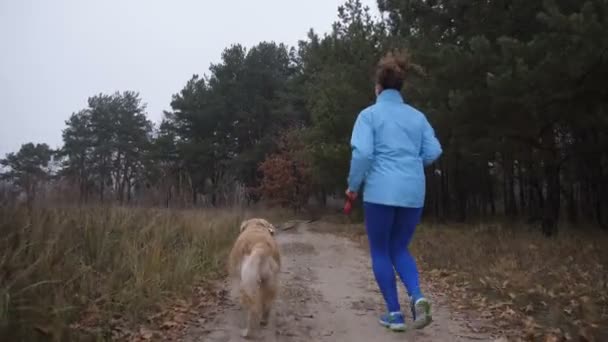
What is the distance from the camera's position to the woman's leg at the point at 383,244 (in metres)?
3.77

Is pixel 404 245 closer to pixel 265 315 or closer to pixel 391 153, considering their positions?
pixel 391 153

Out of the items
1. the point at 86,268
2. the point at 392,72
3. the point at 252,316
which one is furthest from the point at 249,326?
the point at 392,72

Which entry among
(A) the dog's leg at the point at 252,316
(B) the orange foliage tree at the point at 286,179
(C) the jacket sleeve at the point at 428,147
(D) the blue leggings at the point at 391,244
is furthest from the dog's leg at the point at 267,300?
(B) the orange foliage tree at the point at 286,179

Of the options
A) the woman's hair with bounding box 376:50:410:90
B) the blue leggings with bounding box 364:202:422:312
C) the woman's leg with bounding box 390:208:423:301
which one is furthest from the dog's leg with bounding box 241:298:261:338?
the woman's hair with bounding box 376:50:410:90

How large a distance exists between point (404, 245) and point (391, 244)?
0.10 metres

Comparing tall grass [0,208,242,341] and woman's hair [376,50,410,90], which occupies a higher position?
woman's hair [376,50,410,90]

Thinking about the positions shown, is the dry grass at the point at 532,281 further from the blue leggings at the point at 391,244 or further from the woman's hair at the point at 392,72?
the woman's hair at the point at 392,72

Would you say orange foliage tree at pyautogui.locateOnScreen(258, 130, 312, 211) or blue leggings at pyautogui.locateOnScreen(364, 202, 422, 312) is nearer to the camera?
blue leggings at pyautogui.locateOnScreen(364, 202, 422, 312)

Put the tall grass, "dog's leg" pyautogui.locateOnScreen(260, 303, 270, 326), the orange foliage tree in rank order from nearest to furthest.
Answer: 1. the tall grass
2. "dog's leg" pyautogui.locateOnScreen(260, 303, 270, 326)
3. the orange foliage tree

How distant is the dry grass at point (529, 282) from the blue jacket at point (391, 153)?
1.56 meters

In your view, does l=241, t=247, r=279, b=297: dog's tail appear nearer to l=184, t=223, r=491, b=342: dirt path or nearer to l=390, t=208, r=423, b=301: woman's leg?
l=184, t=223, r=491, b=342: dirt path

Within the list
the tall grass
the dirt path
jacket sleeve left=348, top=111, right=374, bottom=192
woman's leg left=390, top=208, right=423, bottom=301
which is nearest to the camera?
the tall grass

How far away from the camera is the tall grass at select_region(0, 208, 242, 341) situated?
3203mm

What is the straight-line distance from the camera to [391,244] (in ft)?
13.0
